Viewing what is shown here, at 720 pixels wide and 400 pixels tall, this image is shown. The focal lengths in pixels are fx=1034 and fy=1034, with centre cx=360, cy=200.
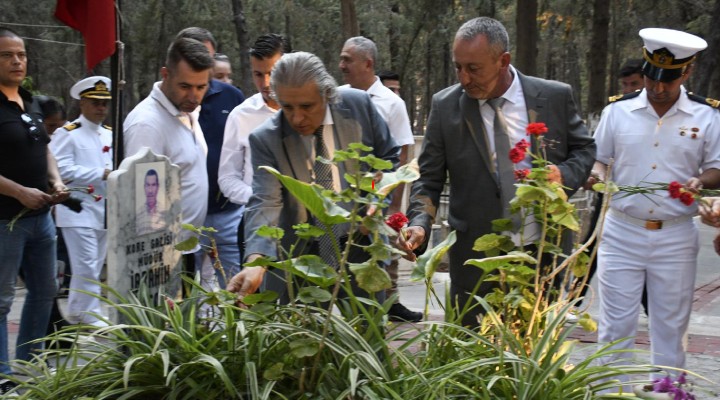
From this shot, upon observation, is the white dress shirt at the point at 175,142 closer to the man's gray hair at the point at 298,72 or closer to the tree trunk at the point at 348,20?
the man's gray hair at the point at 298,72

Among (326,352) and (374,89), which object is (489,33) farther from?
(374,89)

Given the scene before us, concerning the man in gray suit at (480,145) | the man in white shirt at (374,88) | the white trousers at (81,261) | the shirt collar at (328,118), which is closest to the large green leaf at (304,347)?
the shirt collar at (328,118)

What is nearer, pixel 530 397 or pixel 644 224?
pixel 530 397

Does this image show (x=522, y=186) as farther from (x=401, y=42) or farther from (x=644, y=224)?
(x=401, y=42)

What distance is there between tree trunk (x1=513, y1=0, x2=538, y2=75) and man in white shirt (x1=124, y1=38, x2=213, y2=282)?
13840 millimetres

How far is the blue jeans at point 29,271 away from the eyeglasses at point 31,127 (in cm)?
49

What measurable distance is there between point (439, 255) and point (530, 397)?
0.65 m

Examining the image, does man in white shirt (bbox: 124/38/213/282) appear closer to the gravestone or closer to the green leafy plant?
the gravestone

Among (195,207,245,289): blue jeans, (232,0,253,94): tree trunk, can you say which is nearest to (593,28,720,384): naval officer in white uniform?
(195,207,245,289): blue jeans

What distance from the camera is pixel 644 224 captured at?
5.74 meters

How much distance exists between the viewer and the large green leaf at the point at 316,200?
3.34 metres

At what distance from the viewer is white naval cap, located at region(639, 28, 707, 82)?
18.1 ft

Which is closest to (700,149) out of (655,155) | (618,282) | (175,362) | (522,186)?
(655,155)

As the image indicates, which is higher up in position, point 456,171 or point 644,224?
point 456,171
